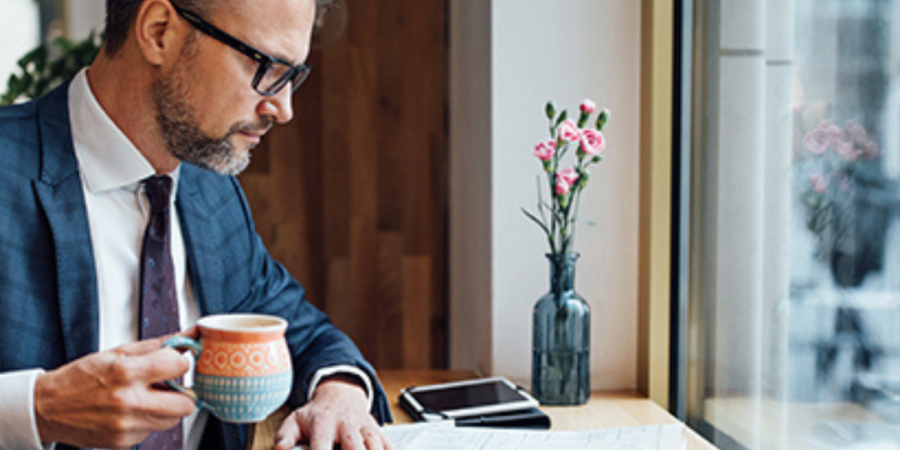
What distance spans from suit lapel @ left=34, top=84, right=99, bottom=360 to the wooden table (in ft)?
0.98

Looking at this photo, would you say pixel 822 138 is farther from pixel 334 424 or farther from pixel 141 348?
pixel 141 348

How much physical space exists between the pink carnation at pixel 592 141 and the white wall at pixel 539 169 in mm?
247

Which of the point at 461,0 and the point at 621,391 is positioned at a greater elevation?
the point at 461,0

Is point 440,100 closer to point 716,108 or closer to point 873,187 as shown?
point 716,108

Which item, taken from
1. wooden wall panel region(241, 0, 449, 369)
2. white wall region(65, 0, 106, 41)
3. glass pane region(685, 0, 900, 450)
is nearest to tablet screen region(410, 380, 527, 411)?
glass pane region(685, 0, 900, 450)

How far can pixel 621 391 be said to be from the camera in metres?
1.74

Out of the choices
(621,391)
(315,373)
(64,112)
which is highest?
(64,112)

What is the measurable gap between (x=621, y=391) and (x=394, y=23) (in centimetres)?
167

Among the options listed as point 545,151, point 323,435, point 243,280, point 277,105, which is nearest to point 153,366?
point 323,435

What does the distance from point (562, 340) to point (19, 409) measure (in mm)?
880

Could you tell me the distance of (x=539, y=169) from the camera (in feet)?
5.78

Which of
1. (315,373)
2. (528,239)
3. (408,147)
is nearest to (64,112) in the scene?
(315,373)

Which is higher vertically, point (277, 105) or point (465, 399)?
point (277, 105)

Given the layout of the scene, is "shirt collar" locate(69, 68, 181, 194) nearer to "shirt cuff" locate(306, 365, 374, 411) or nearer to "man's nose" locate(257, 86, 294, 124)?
"man's nose" locate(257, 86, 294, 124)
